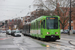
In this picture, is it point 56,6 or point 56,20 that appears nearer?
point 56,20

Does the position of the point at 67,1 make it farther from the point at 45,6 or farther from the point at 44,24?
the point at 44,24

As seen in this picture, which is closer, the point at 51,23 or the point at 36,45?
the point at 36,45

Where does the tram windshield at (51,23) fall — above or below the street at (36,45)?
above

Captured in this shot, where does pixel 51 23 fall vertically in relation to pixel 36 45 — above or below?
above

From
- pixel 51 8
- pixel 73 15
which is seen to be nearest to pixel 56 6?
pixel 51 8

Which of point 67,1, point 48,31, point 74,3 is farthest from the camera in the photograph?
point 67,1

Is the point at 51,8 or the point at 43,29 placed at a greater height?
the point at 51,8

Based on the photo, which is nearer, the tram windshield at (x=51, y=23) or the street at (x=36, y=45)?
the street at (x=36, y=45)

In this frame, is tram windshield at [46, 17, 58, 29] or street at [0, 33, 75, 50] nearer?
street at [0, 33, 75, 50]

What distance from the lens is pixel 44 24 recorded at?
2366cm

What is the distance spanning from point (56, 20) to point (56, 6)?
37.8 m

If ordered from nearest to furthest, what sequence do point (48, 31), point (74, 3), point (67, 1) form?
point (48, 31) → point (74, 3) → point (67, 1)

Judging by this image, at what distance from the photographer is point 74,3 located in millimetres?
55281

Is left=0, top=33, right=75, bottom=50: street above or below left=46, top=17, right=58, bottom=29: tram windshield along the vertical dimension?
below
